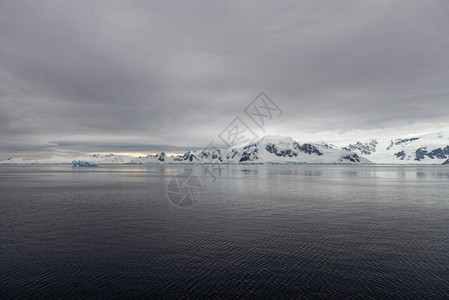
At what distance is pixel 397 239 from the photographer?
2597 centimetres

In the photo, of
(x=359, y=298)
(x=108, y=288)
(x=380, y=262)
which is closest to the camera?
(x=359, y=298)

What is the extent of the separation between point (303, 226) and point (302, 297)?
1614cm

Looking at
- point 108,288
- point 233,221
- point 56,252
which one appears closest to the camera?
point 108,288

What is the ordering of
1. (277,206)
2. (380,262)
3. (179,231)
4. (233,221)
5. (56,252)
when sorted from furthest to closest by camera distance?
(277,206) < (233,221) < (179,231) < (56,252) < (380,262)

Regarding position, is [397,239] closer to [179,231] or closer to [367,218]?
[367,218]

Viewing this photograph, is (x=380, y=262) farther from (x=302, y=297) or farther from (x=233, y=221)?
(x=233, y=221)

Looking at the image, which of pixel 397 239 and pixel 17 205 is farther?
pixel 17 205

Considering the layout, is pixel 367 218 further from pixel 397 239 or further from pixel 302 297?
pixel 302 297

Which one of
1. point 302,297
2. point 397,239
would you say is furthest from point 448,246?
point 302,297

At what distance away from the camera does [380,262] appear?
67.1ft

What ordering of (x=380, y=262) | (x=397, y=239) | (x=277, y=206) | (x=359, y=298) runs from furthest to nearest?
(x=277, y=206) → (x=397, y=239) → (x=380, y=262) → (x=359, y=298)

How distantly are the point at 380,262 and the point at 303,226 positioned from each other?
35.8ft

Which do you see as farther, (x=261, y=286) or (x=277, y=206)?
(x=277, y=206)

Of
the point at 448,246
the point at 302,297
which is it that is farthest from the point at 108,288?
the point at 448,246
